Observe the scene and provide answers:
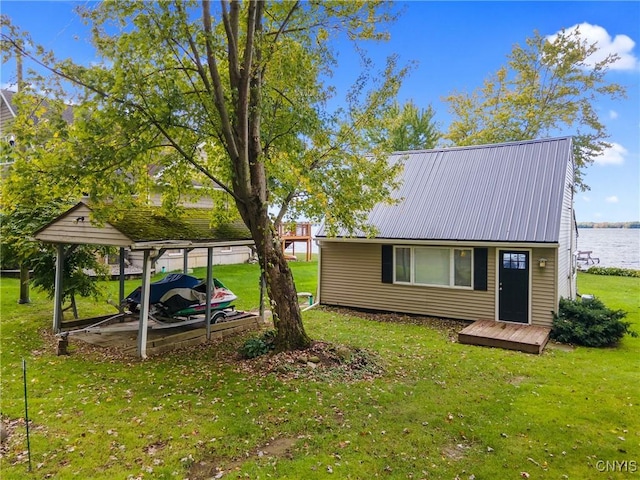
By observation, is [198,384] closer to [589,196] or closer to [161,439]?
[161,439]

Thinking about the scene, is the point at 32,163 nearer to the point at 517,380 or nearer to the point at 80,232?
the point at 80,232

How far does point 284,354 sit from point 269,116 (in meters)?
4.45

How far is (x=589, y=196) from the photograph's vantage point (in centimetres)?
2572

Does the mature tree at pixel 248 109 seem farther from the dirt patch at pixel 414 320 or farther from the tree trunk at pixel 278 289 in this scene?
the dirt patch at pixel 414 320

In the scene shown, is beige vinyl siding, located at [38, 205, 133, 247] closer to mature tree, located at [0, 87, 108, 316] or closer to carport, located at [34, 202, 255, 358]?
carport, located at [34, 202, 255, 358]

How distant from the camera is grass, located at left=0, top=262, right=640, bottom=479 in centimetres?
411

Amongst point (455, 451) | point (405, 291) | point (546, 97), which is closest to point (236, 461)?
point (455, 451)

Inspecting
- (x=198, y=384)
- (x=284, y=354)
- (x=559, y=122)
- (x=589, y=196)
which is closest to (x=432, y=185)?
(x=284, y=354)

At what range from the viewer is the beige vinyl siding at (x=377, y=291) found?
35.1 ft

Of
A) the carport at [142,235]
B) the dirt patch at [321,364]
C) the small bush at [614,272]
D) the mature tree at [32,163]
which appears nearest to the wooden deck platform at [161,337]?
the carport at [142,235]

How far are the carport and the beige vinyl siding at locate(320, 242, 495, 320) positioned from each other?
3572 millimetres

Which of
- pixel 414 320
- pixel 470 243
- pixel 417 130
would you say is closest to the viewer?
pixel 470 243

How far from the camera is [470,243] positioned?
33.7ft

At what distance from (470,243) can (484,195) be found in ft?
6.21
